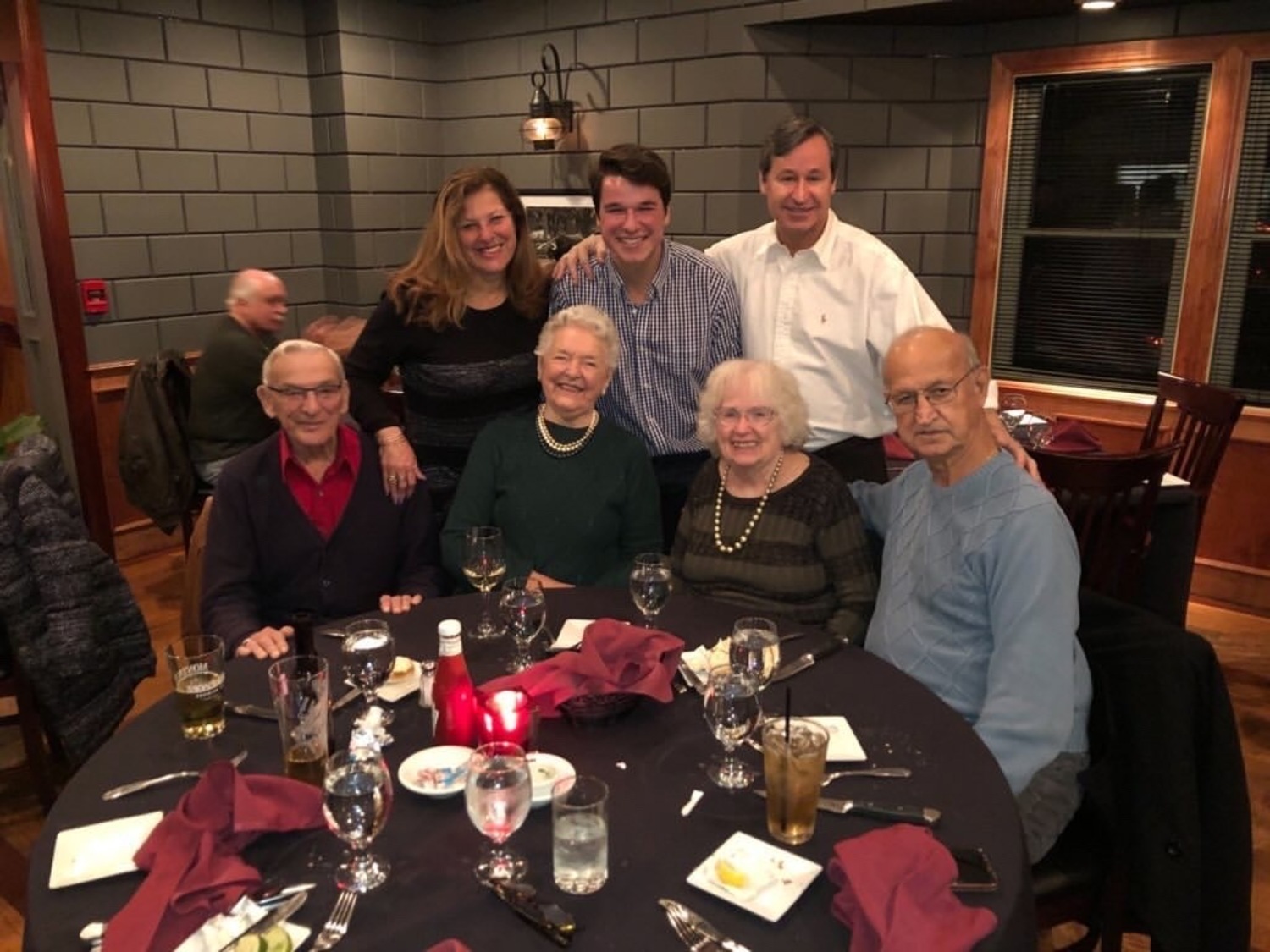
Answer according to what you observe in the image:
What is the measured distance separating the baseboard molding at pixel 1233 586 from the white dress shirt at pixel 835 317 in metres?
2.37

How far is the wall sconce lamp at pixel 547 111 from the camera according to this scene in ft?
15.5

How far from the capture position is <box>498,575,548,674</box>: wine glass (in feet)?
5.62

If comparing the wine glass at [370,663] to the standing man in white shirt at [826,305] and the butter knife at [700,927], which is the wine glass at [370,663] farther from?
the standing man in white shirt at [826,305]

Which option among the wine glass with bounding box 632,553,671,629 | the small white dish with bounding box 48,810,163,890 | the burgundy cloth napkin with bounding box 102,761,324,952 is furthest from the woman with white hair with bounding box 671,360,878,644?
the small white dish with bounding box 48,810,163,890

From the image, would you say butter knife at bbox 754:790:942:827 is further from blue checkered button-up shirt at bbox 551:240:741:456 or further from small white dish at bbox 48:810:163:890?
blue checkered button-up shirt at bbox 551:240:741:456

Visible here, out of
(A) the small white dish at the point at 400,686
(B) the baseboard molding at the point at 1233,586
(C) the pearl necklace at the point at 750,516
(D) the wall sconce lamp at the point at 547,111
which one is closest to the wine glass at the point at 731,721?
(A) the small white dish at the point at 400,686

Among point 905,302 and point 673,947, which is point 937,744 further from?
point 905,302

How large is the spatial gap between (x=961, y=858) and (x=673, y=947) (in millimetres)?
363

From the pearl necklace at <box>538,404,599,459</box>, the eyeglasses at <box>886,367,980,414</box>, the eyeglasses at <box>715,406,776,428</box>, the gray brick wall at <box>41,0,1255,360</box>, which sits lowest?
the pearl necklace at <box>538,404,599,459</box>

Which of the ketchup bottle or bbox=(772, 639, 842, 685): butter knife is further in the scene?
bbox=(772, 639, 842, 685): butter knife

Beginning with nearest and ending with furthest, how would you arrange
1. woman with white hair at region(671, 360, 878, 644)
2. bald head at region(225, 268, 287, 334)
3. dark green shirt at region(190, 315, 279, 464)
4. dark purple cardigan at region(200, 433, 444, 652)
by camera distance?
woman with white hair at region(671, 360, 878, 644), dark purple cardigan at region(200, 433, 444, 652), dark green shirt at region(190, 315, 279, 464), bald head at region(225, 268, 287, 334)

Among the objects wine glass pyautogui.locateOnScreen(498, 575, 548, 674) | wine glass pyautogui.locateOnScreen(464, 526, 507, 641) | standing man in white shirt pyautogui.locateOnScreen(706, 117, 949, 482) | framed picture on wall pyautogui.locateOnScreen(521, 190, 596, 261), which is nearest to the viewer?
wine glass pyautogui.locateOnScreen(498, 575, 548, 674)

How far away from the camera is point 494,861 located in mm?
1212

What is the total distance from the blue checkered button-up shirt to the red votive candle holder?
1301mm
